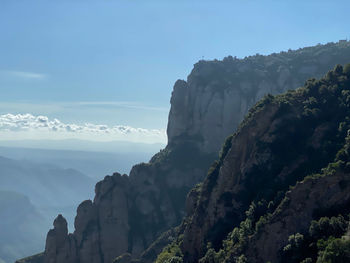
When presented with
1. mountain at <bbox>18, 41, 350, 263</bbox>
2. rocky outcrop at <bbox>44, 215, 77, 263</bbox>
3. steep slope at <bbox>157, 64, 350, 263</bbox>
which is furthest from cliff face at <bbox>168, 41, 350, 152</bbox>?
steep slope at <bbox>157, 64, 350, 263</bbox>

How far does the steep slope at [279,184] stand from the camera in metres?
53.6

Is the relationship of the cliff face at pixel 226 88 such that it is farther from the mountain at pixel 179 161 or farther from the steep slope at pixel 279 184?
the steep slope at pixel 279 184

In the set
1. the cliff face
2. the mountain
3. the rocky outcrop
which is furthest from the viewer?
the cliff face

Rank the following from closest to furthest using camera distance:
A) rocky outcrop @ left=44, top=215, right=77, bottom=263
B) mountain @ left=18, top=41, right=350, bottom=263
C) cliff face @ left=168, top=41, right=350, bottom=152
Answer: rocky outcrop @ left=44, top=215, right=77, bottom=263 < mountain @ left=18, top=41, right=350, bottom=263 < cliff face @ left=168, top=41, right=350, bottom=152

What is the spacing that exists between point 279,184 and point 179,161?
82064mm

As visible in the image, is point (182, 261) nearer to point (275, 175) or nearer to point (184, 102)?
point (275, 175)

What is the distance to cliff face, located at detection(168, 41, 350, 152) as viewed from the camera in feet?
511

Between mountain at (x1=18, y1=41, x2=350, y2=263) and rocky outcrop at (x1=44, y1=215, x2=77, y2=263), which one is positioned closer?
rocky outcrop at (x1=44, y1=215, x2=77, y2=263)

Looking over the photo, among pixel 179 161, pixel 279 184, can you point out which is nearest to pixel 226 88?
pixel 179 161

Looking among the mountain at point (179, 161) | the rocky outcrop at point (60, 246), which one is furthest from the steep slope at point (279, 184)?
the rocky outcrop at point (60, 246)

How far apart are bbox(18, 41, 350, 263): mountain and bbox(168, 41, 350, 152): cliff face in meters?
0.33

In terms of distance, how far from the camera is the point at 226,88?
6432 inches

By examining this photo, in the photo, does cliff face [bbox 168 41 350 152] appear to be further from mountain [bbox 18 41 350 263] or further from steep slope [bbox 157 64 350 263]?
steep slope [bbox 157 64 350 263]

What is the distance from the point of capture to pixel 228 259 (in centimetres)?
5853
